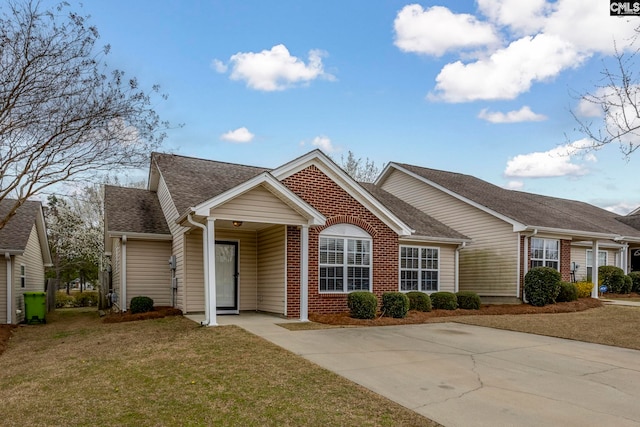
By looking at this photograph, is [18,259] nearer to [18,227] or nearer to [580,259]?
[18,227]

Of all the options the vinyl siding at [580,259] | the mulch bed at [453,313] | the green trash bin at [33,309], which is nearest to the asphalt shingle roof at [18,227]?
the green trash bin at [33,309]

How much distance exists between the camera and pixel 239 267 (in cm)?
1487

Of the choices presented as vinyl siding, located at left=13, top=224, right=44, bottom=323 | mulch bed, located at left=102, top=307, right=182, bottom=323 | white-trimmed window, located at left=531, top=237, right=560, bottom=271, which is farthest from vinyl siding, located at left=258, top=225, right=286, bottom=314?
white-trimmed window, located at left=531, top=237, right=560, bottom=271

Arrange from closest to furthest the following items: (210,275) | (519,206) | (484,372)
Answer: (484,372) < (210,275) < (519,206)

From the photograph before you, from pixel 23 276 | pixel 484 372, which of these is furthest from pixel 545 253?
Result: pixel 23 276

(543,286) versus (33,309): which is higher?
(543,286)

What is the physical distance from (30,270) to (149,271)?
642 cm

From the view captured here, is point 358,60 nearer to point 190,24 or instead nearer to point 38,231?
point 190,24

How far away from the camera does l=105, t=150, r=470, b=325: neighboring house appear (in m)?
12.5

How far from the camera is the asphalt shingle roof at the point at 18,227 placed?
48.9 feet

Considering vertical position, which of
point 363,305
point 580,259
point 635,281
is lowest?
point 635,281

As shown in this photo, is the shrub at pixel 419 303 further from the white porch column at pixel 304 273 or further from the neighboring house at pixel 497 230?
the neighboring house at pixel 497 230

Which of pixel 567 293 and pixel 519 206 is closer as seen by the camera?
pixel 567 293

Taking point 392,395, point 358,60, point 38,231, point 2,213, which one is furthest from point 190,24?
point 392,395
